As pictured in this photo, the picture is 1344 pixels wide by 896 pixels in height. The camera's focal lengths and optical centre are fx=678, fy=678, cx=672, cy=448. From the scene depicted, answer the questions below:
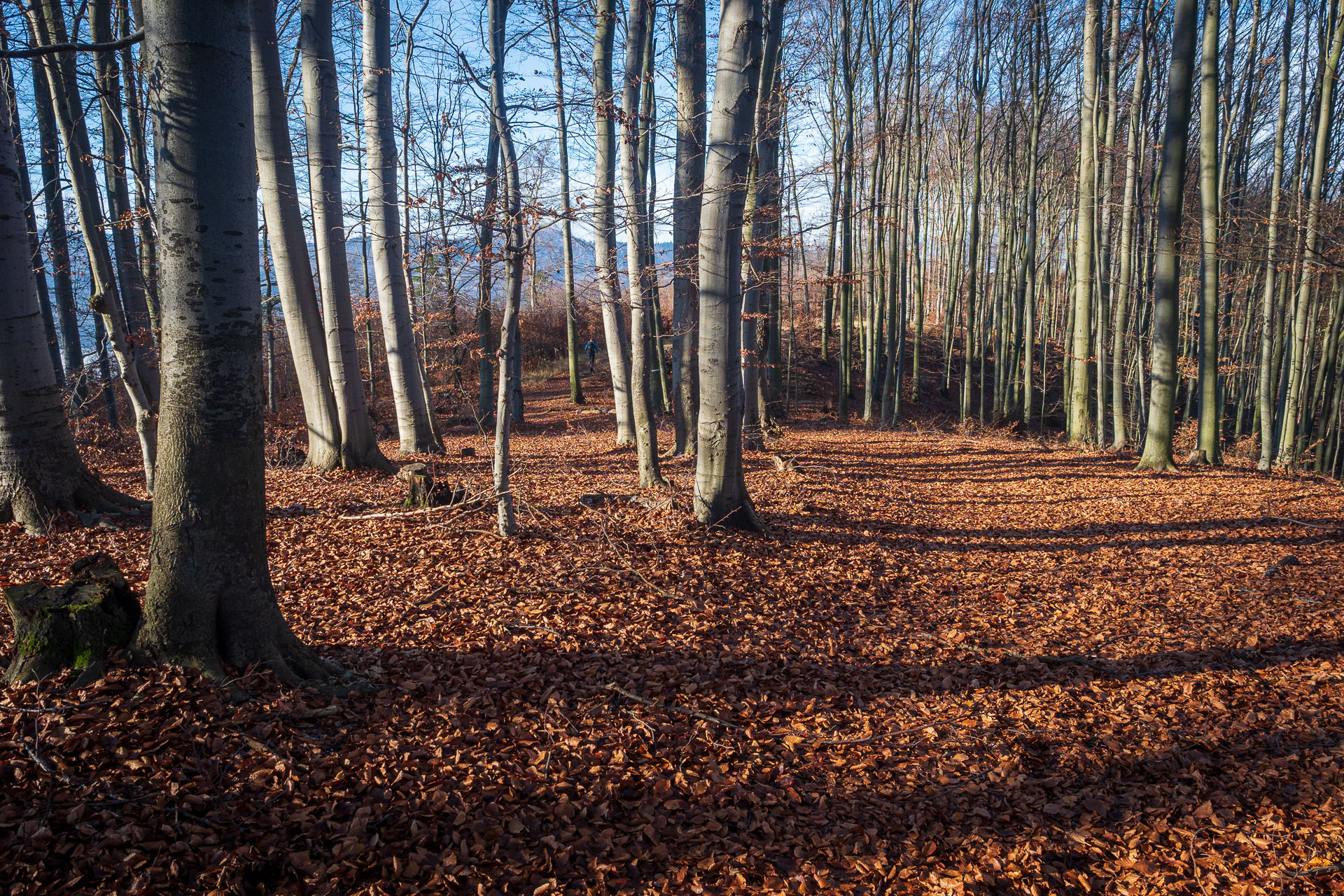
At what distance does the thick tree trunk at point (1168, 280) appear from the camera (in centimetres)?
1080

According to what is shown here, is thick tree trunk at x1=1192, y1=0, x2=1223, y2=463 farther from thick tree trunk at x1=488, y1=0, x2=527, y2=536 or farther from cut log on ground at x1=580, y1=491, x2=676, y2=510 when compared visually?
thick tree trunk at x1=488, y1=0, x2=527, y2=536

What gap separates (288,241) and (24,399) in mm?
3364

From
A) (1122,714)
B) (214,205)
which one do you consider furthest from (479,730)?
(1122,714)

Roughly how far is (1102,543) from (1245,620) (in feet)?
7.18

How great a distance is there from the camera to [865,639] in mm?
5004

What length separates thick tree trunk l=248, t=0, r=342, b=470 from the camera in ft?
24.2

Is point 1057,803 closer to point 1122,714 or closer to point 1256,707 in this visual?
point 1122,714

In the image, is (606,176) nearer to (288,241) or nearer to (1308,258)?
(288,241)

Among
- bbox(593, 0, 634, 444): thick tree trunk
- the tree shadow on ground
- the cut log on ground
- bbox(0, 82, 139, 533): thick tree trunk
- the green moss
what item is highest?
bbox(593, 0, 634, 444): thick tree trunk

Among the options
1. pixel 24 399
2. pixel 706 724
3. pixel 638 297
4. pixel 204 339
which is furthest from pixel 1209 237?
pixel 24 399

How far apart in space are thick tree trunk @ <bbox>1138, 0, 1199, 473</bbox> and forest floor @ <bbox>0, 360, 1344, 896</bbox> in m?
4.00

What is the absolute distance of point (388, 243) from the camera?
9.36 metres

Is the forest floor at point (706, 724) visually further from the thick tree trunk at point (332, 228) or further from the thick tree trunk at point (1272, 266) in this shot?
the thick tree trunk at point (1272, 266)

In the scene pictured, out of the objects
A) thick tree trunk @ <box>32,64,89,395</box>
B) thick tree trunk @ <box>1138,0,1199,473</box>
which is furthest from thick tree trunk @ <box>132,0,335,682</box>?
thick tree trunk @ <box>1138,0,1199,473</box>
